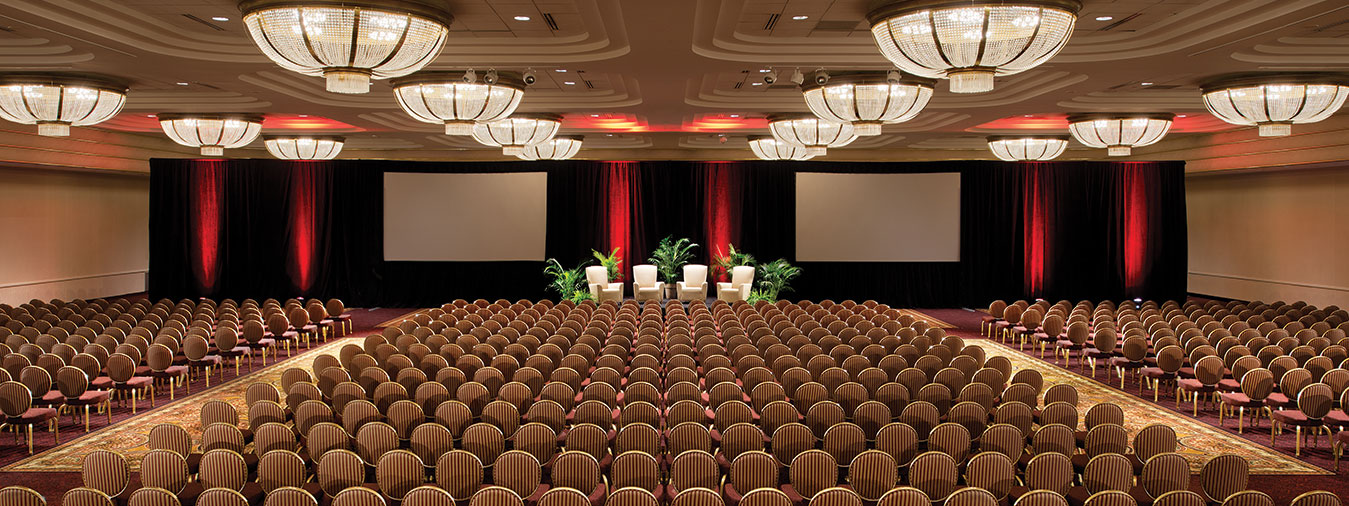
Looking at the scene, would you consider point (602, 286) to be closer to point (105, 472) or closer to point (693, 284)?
point (693, 284)

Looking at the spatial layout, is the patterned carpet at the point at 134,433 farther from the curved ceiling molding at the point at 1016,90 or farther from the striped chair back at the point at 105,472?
the curved ceiling molding at the point at 1016,90

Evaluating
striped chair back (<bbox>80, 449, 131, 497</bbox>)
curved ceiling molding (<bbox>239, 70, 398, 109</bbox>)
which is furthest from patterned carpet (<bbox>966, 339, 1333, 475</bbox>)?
curved ceiling molding (<bbox>239, 70, 398, 109</bbox>)

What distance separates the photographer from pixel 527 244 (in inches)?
829

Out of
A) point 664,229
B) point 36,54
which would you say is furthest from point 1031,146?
point 36,54

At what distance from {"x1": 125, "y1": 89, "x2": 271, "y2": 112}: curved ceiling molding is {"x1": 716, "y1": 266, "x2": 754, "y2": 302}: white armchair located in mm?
9426

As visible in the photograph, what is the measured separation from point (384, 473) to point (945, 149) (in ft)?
57.7

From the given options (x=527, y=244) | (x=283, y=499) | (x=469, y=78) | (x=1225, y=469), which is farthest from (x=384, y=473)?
(x=527, y=244)

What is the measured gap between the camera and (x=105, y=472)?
5.73 m

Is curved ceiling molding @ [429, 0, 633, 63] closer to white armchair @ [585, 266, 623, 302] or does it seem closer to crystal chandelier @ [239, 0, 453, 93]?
crystal chandelier @ [239, 0, 453, 93]

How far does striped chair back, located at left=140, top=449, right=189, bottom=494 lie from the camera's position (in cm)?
577

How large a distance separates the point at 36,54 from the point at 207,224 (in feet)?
40.4

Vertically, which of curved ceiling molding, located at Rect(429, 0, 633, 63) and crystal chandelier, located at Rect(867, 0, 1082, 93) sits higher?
curved ceiling molding, located at Rect(429, 0, 633, 63)

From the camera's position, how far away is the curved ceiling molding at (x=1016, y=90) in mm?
10188

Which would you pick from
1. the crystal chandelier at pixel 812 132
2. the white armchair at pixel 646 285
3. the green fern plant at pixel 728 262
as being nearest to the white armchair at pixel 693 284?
the white armchair at pixel 646 285
